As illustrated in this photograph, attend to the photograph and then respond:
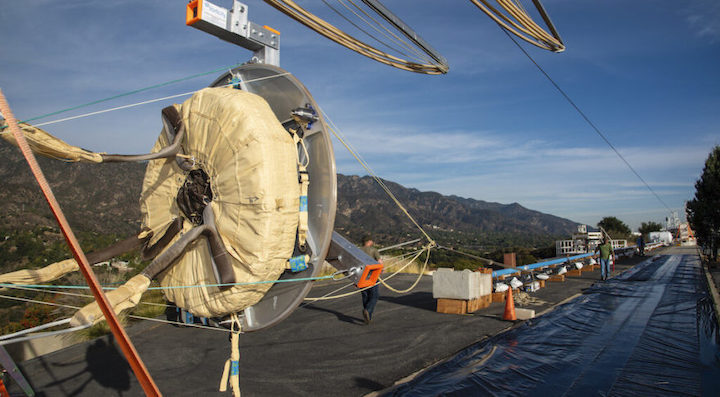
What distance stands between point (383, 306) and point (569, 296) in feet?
17.7

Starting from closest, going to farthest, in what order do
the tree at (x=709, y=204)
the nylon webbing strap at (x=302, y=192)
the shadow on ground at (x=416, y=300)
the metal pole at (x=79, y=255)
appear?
the metal pole at (x=79, y=255)
the nylon webbing strap at (x=302, y=192)
the shadow on ground at (x=416, y=300)
the tree at (x=709, y=204)

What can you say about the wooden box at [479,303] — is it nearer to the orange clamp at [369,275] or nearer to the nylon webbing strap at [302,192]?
the orange clamp at [369,275]

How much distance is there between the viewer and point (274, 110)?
4.54 metres

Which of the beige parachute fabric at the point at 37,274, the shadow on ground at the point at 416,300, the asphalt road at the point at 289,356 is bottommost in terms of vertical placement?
the asphalt road at the point at 289,356

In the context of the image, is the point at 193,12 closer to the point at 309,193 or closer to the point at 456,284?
the point at 309,193

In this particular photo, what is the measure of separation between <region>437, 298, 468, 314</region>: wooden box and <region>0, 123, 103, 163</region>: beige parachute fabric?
813cm

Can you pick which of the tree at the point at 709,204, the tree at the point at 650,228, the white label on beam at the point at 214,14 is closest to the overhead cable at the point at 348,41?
the white label on beam at the point at 214,14

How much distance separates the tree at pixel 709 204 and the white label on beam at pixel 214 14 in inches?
1359

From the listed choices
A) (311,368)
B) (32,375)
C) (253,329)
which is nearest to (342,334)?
(311,368)

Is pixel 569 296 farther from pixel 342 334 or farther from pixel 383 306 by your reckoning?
pixel 342 334

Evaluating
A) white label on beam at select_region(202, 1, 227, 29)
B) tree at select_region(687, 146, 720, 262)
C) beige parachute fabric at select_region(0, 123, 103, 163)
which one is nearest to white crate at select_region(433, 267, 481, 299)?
white label on beam at select_region(202, 1, 227, 29)

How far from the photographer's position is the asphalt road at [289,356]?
5.76m

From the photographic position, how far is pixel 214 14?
14.1 ft

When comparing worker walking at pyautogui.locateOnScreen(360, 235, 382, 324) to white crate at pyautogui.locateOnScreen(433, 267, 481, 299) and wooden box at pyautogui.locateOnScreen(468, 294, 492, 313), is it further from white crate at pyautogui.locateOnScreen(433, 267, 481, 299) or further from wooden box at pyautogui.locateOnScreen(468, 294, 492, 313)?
wooden box at pyautogui.locateOnScreen(468, 294, 492, 313)
